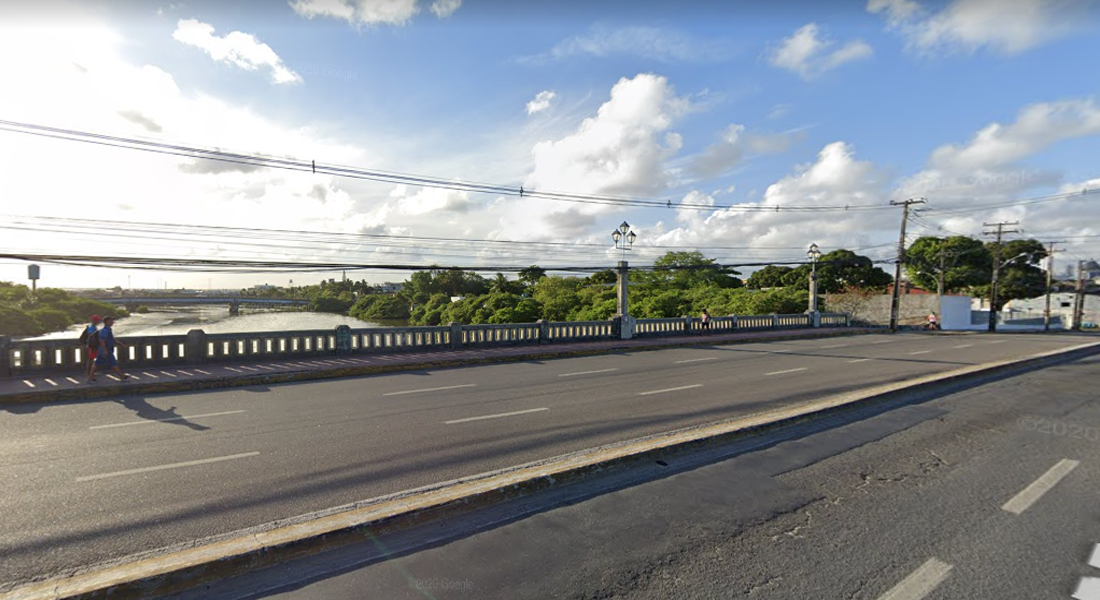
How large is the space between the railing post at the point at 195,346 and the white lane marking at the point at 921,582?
50.4 feet

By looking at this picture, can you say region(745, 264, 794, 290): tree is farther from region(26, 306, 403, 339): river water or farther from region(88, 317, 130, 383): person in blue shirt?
region(88, 317, 130, 383): person in blue shirt

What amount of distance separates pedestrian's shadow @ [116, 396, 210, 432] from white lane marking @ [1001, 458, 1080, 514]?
10.5m

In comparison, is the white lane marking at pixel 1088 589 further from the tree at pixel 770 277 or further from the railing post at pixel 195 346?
the tree at pixel 770 277

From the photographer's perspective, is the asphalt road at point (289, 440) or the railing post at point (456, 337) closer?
the asphalt road at point (289, 440)

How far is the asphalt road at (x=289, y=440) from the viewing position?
4.23 m

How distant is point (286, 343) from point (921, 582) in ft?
50.7

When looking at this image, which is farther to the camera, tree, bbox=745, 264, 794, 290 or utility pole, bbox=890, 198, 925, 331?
tree, bbox=745, 264, 794, 290

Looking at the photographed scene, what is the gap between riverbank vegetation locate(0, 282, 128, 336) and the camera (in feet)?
90.4

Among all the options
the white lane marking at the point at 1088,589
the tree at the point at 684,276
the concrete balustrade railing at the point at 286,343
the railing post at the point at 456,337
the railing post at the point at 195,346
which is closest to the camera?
the white lane marking at the point at 1088,589

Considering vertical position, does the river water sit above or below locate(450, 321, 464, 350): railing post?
below

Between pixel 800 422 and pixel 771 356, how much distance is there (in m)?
10.8

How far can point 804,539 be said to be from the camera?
12.7 feet

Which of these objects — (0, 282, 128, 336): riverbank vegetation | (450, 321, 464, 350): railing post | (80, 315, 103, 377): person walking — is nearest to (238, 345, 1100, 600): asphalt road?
(80, 315, 103, 377): person walking

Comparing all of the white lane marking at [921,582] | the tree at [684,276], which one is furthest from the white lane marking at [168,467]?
the tree at [684,276]
